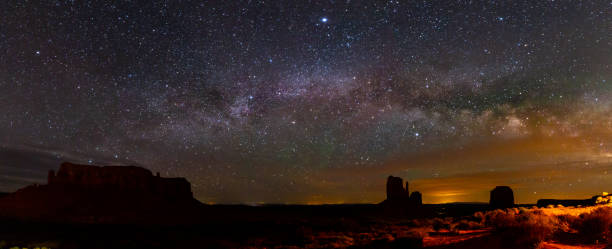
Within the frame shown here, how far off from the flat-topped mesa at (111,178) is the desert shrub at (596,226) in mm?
93397

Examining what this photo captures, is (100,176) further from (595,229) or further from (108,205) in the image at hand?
(595,229)

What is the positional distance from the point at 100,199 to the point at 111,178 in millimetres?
11506

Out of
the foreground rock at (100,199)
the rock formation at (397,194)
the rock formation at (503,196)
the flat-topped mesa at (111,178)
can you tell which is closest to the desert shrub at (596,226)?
the rock formation at (503,196)

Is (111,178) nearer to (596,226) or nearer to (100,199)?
(100,199)

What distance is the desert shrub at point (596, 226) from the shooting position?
12.0 metres

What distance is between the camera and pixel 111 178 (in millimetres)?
89688

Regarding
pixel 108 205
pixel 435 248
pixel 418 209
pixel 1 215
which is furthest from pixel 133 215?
pixel 435 248

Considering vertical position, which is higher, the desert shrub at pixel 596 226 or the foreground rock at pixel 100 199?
the desert shrub at pixel 596 226

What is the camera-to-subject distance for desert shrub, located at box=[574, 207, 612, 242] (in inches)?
471

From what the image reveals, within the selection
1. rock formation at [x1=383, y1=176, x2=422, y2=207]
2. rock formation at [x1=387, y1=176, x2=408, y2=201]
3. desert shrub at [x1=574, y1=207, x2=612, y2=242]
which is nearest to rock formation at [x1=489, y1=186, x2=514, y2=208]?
rock formation at [x1=383, y1=176, x2=422, y2=207]

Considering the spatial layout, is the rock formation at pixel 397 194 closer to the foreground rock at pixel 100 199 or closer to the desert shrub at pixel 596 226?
the foreground rock at pixel 100 199

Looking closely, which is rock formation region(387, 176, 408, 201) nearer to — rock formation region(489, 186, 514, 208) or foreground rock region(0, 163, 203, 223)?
rock formation region(489, 186, 514, 208)

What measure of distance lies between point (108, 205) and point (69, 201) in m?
8.47

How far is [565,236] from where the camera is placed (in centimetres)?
1255
